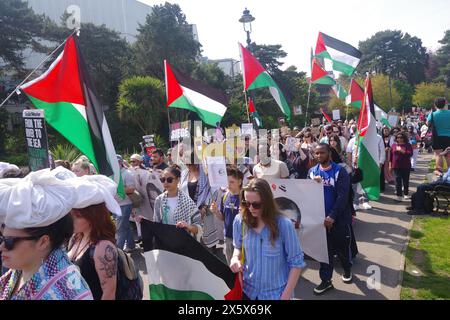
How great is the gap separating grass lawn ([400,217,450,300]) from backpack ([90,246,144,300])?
3368 mm

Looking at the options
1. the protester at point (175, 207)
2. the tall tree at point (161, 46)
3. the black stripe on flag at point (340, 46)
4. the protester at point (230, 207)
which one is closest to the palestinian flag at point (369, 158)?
the protester at point (230, 207)

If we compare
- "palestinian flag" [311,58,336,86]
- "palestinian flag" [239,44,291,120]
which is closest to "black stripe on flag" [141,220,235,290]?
"palestinian flag" [239,44,291,120]

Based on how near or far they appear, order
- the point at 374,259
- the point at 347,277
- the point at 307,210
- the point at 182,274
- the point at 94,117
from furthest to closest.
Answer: the point at 374,259, the point at 347,277, the point at 307,210, the point at 94,117, the point at 182,274

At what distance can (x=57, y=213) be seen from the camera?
1.86 meters

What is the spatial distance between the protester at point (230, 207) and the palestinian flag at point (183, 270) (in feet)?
4.44

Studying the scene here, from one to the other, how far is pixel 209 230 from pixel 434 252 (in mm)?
3382

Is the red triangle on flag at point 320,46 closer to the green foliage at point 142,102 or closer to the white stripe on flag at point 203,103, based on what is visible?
the white stripe on flag at point 203,103

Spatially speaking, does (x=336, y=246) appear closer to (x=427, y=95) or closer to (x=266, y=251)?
(x=266, y=251)

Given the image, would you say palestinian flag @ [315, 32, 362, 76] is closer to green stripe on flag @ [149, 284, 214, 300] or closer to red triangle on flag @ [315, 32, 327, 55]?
red triangle on flag @ [315, 32, 327, 55]

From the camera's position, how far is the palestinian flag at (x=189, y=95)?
710 centimetres

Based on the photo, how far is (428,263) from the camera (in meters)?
5.45

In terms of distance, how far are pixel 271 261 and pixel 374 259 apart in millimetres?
3623

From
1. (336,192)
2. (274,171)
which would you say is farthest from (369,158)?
(336,192)
